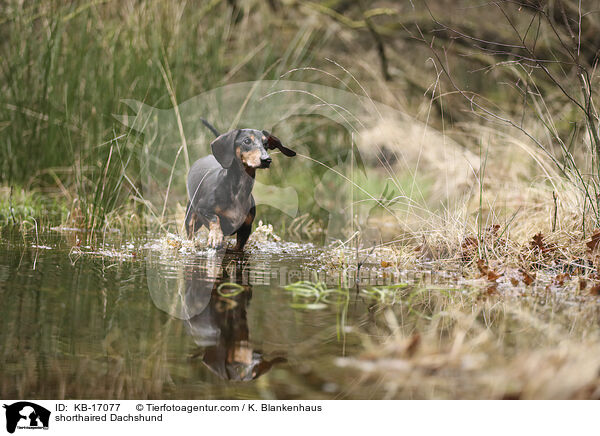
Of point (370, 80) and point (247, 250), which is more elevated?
point (370, 80)

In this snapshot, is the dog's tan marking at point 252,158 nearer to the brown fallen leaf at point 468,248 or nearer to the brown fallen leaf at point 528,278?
the brown fallen leaf at point 468,248

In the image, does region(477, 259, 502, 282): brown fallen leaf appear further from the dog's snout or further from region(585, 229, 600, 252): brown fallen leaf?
the dog's snout

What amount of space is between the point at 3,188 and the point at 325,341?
12.5ft

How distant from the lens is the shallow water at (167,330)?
64.3 inches

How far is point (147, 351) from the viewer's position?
186cm

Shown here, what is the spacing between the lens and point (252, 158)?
3285mm

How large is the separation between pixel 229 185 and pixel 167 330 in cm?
156

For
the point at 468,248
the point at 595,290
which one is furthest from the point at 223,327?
the point at 468,248

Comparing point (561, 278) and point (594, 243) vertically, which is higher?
point (594, 243)

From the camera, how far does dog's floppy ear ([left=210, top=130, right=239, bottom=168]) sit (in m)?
3.37

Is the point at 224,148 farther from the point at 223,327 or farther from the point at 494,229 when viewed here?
the point at 494,229

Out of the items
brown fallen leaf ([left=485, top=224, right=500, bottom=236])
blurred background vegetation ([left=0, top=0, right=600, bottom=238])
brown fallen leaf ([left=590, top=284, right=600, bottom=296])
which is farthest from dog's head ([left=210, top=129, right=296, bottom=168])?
brown fallen leaf ([left=590, top=284, right=600, bottom=296])
